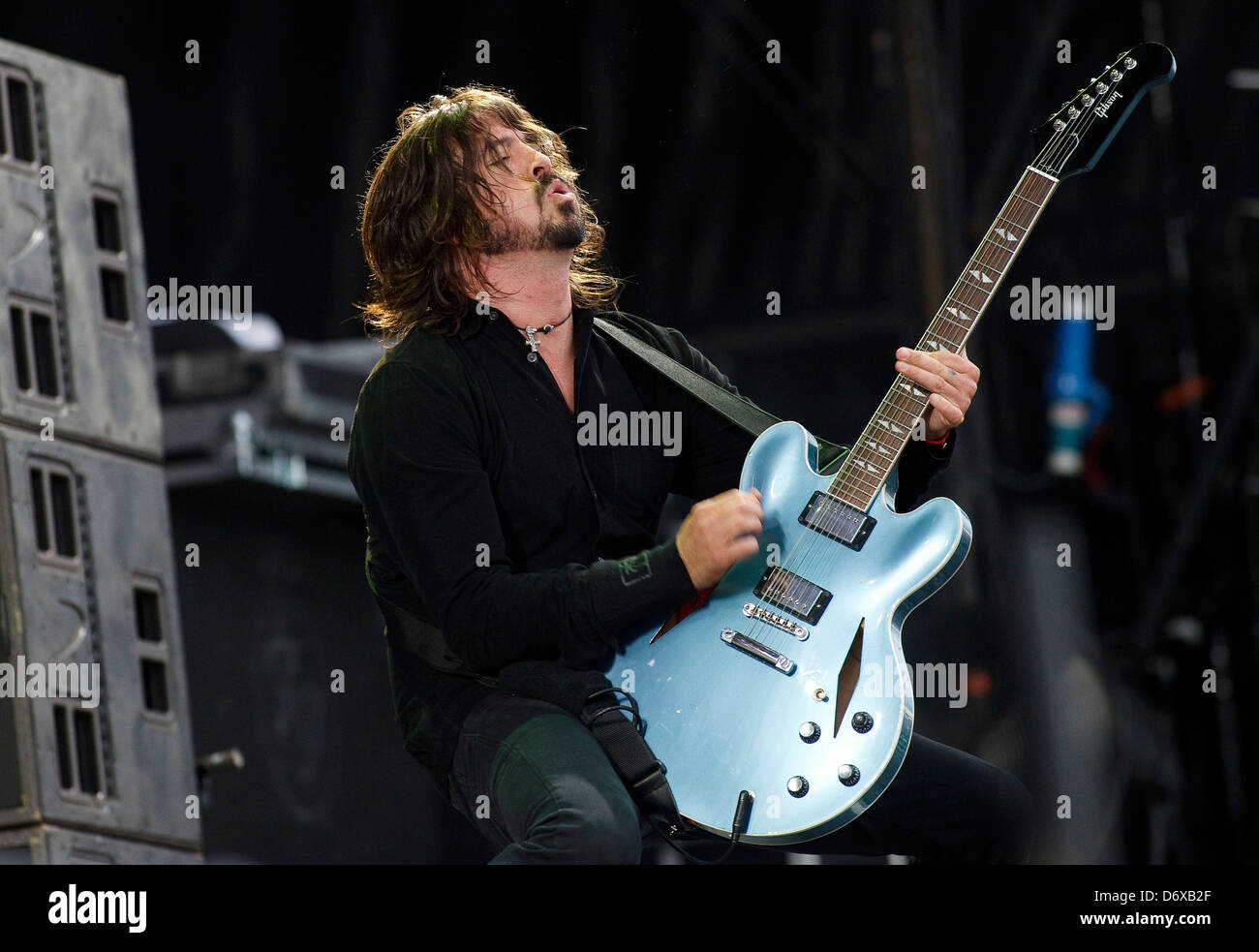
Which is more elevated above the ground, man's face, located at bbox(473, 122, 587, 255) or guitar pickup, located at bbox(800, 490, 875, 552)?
man's face, located at bbox(473, 122, 587, 255)

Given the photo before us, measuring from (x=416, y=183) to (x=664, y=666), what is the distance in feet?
3.35

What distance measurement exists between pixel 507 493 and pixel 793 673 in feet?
1.95

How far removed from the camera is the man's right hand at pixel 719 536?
2406 mm

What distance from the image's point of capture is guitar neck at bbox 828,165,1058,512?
2650 millimetres

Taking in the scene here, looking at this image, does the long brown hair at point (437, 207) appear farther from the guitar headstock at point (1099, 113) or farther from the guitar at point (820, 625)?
the guitar headstock at point (1099, 113)

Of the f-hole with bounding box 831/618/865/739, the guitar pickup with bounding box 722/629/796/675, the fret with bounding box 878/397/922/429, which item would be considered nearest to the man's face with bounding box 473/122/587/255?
the fret with bounding box 878/397/922/429

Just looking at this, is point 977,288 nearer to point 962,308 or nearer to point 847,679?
point 962,308

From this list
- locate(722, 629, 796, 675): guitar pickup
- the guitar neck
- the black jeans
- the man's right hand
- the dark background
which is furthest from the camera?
the dark background

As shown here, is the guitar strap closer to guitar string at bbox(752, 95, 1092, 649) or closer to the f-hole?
guitar string at bbox(752, 95, 1092, 649)

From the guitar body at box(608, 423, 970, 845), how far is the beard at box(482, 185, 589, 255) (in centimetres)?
52

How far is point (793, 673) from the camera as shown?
252 cm

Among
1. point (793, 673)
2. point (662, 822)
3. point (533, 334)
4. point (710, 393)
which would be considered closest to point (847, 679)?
point (793, 673)

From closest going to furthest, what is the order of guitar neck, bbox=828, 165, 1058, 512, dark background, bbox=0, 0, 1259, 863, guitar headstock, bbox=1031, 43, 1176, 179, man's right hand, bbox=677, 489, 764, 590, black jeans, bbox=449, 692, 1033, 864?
black jeans, bbox=449, 692, 1033, 864 → man's right hand, bbox=677, 489, 764, 590 → guitar neck, bbox=828, 165, 1058, 512 → guitar headstock, bbox=1031, 43, 1176, 179 → dark background, bbox=0, 0, 1259, 863

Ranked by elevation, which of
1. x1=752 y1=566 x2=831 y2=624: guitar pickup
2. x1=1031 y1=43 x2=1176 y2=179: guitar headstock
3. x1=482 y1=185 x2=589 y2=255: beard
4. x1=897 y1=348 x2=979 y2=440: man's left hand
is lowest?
x1=752 y1=566 x2=831 y2=624: guitar pickup
